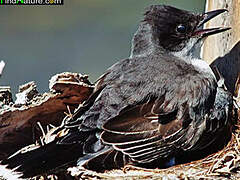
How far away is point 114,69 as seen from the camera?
4379mm

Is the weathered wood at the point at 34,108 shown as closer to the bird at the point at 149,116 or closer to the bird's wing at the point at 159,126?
the bird at the point at 149,116

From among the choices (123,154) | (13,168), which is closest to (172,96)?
(123,154)

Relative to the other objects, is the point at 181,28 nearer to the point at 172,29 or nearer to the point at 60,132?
the point at 172,29

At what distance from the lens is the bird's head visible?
4414 millimetres

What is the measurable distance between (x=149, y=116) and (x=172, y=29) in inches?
32.8

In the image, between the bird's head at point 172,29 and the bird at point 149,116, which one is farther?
the bird's head at point 172,29

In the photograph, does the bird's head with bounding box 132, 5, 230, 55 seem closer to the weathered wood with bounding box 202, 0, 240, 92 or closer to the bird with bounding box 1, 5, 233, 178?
the bird with bounding box 1, 5, 233, 178

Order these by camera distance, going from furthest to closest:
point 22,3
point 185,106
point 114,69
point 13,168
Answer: point 22,3 < point 114,69 < point 185,106 < point 13,168

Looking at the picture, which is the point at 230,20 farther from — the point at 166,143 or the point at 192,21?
the point at 166,143

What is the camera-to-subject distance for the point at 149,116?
3943 mm

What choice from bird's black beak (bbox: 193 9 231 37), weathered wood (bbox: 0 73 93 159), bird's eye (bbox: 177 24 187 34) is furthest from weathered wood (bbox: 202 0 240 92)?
weathered wood (bbox: 0 73 93 159)

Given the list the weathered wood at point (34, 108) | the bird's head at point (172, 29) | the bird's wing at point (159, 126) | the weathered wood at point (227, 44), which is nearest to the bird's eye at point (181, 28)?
the bird's head at point (172, 29)

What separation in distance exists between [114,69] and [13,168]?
112 centimetres

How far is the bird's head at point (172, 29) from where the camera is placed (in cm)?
441
